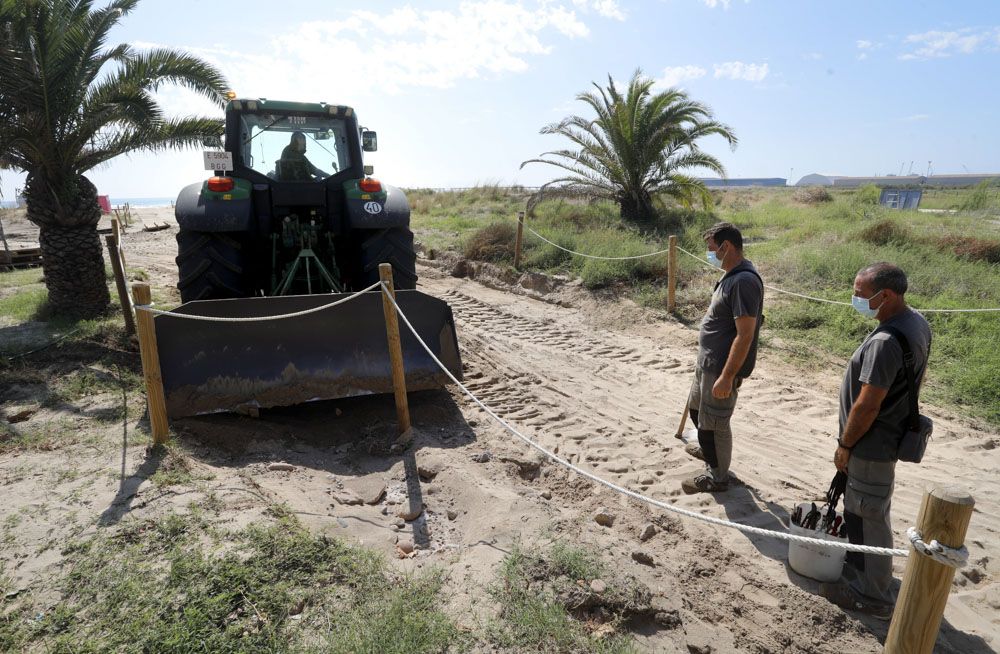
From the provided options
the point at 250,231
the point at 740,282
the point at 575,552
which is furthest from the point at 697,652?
the point at 250,231

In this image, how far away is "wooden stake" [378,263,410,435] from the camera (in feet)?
12.8

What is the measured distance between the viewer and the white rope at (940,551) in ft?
5.17

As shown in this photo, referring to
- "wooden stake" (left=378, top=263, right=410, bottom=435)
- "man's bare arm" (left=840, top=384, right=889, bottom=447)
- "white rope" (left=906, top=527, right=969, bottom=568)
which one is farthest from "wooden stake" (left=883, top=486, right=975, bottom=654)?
"wooden stake" (left=378, top=263, right=410, bottom=435)

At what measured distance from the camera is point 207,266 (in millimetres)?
4887

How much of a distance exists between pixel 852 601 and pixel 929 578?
1196 mm

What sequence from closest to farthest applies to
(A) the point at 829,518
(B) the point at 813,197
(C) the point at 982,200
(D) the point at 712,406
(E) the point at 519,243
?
(A) the point at 829,518, (D) the point at 712,406, (E) the point at 519,243, (C) the point at 982,200, (B) the point at 813,197

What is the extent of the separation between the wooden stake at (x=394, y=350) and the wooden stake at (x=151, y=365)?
1386 mm

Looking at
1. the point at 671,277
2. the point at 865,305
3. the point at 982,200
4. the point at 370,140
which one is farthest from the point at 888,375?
the point at 982,200

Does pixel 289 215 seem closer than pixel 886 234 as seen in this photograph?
Yes

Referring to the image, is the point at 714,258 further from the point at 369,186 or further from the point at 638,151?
the point at 638,151

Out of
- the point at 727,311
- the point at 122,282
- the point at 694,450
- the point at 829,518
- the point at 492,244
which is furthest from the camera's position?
the point at 492,244

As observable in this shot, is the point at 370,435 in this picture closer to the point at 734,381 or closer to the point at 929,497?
the point at 734,381

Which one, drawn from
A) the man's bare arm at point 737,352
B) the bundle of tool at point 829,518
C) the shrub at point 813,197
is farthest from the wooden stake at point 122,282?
the shrub at point 813,197

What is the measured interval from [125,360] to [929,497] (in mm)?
6016
